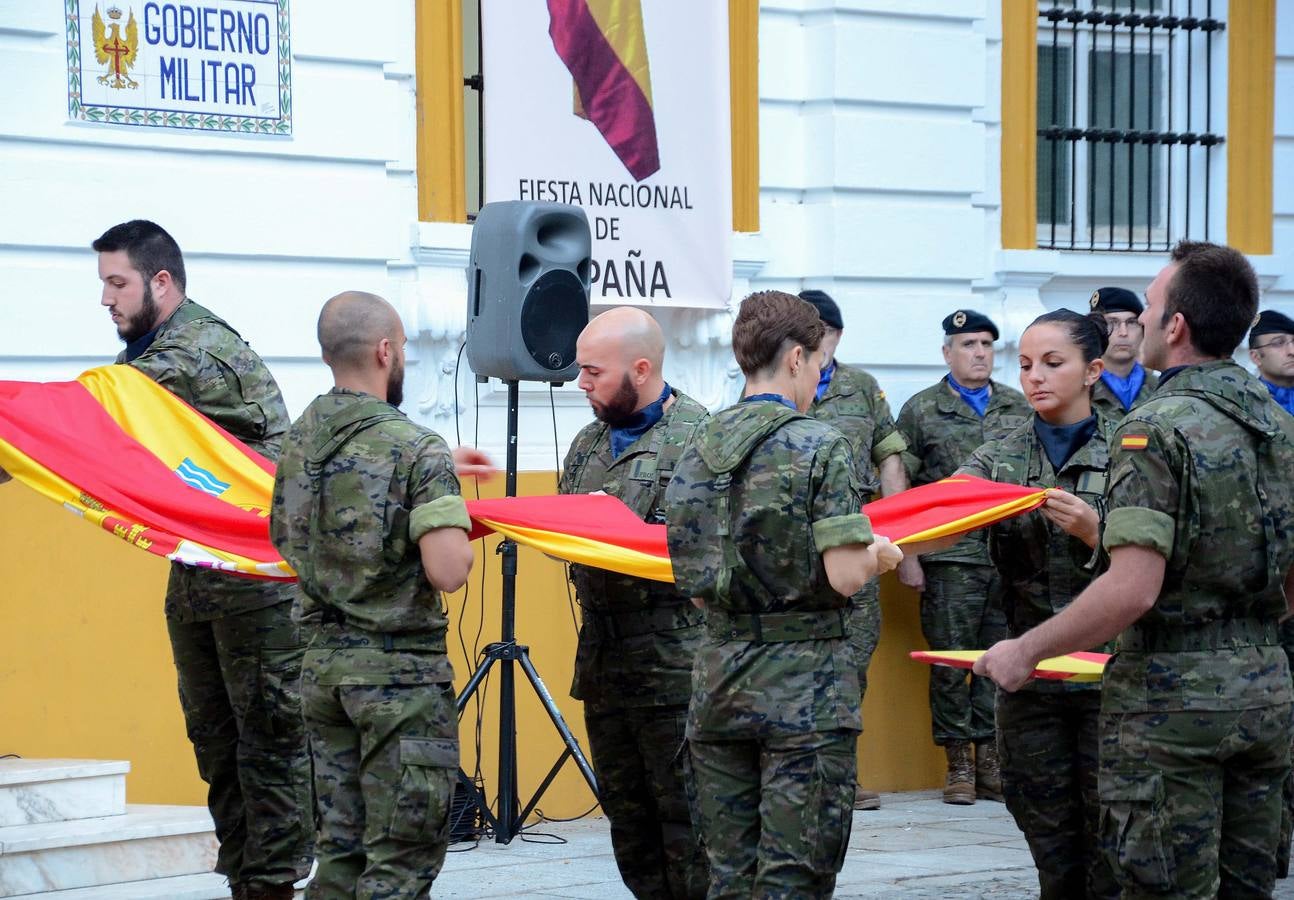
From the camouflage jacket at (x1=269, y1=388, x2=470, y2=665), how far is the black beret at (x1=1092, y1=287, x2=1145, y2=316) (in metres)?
5.06

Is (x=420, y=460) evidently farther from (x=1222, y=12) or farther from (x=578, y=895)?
(x=1222, y=12)

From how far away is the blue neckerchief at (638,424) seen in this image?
685 centimetres

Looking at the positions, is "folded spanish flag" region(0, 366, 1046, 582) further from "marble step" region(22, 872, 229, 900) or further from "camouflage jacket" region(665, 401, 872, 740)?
"marble step" region(22, 872, 229, 900)

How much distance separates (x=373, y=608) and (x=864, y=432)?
482 centimetres

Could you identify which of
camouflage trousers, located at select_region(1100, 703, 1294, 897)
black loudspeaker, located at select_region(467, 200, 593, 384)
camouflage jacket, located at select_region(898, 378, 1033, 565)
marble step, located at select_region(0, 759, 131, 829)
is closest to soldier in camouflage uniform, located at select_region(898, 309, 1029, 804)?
camouflage jacket, located at select_region(898, 378, 1033, 565)

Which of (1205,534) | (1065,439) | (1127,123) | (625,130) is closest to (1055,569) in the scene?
(1065,439)

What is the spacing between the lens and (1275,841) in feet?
17.9

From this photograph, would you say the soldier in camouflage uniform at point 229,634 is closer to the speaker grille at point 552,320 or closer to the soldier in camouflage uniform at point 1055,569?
the speaker grille at point 552,320

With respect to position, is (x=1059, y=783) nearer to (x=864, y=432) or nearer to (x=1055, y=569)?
(x=1055, y=569)

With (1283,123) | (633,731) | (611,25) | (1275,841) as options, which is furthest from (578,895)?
(1283,123)

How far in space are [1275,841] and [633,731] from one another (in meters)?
2.17

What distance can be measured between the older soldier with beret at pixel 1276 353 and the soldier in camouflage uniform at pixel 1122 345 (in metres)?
0.94

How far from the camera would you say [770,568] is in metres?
5.62

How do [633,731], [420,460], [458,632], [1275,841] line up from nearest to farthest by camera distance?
[1275,841] < [420,460] < [633,731] < [458,632]
